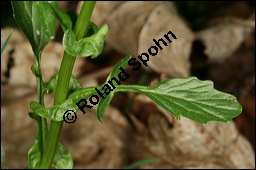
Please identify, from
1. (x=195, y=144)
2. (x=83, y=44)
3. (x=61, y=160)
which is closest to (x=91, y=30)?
(x=83, y=44)

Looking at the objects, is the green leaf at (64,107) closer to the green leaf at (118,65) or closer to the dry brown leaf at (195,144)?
the green leaf at (118,65)

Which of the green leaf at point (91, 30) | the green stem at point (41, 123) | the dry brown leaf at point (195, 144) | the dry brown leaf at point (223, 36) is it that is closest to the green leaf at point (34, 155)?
the green stem at point (41, 123)

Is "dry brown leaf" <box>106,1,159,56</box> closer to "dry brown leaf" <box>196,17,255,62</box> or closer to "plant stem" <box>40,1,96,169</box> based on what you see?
"dry brown leaf" <box>196,17,255,62</box>

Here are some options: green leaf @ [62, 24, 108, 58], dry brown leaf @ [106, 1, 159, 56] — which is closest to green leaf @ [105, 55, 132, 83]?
green leaf @ [62, 24, 108, 58]

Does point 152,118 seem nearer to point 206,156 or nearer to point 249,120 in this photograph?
point 206,156

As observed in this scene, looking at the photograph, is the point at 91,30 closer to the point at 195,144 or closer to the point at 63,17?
the point at 63,17
